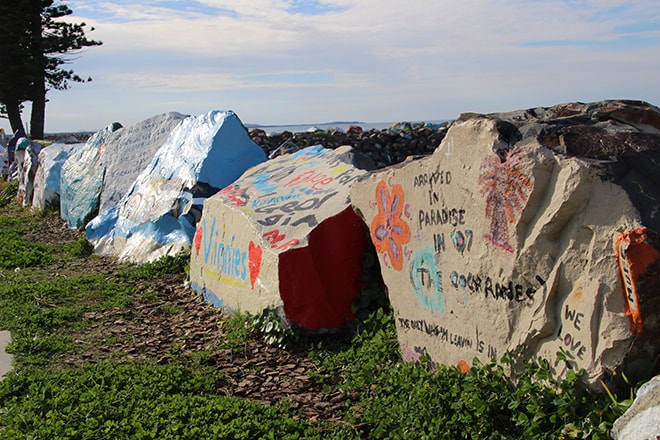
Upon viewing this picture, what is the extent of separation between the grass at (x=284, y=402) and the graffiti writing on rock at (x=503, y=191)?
696 millimetres

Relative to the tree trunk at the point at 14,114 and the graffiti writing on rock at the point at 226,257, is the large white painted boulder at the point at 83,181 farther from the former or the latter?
the tree trunk at the point at 14,114

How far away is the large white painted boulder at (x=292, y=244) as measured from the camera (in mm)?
5812

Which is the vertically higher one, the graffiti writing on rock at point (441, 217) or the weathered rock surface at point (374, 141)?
the graffiti writing on rock at point (441, 217)

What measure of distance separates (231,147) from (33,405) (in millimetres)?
5922

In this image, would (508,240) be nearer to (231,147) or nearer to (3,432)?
(3,432)

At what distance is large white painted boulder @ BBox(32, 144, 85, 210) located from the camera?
15.1m

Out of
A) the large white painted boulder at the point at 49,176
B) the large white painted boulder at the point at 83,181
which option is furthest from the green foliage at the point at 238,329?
the large white painted boulder at the point at 49,176

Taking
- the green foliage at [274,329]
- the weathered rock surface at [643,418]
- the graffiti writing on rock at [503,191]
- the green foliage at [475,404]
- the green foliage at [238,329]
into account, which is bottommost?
the green foliage at [238,329]

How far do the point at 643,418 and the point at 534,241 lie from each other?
3.73 ft

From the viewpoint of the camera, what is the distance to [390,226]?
4965 mm

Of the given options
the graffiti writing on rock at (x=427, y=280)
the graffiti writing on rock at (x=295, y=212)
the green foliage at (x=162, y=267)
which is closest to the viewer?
the graffiti writing on rock at (x=427, y=280)

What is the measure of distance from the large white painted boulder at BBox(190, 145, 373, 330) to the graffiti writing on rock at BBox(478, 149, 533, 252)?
205 centimetres

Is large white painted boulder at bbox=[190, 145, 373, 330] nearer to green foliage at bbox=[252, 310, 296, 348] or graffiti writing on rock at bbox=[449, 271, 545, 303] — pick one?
green foliage at bbox=[252, 310, 296, 348]

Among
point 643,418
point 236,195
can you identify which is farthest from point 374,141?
point 643,418
